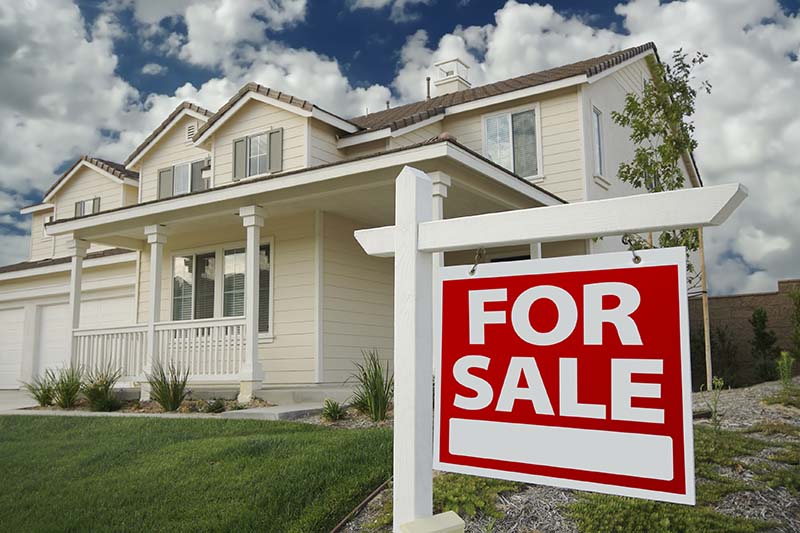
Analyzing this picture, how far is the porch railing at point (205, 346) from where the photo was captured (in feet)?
32.5

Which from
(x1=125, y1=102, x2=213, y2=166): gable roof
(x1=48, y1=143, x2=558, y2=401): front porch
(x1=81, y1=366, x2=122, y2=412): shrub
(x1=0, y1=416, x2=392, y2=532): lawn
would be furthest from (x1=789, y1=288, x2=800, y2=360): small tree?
(x1=125, y1=102, x2=213, y2=166): gable roof

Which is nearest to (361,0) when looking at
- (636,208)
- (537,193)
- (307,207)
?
(307,207)

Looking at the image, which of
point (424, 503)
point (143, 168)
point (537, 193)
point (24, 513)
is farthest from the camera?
point (143, 168)

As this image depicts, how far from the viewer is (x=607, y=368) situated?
1.92 metres

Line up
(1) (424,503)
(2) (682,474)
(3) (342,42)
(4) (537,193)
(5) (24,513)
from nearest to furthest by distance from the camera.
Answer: (2) (682,474), (1) (424,503), (5) (24,513), (4) (537,193), (3) (342,42)

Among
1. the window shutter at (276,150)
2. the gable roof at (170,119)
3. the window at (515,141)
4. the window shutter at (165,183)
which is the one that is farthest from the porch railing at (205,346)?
the gable roof at (170,119)

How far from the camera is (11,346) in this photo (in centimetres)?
1788

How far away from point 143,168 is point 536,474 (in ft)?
49.4

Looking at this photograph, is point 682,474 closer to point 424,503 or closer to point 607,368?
point 607,368

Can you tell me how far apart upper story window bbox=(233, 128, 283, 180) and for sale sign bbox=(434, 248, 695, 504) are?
33.9 ft

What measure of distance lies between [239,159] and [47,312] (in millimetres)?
8194

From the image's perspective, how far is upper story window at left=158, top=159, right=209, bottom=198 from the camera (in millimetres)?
14253

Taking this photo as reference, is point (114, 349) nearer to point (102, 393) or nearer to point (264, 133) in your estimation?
point (102, 393)

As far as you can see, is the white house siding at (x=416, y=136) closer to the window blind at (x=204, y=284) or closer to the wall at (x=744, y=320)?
the window blind at (x=204, y=284)
